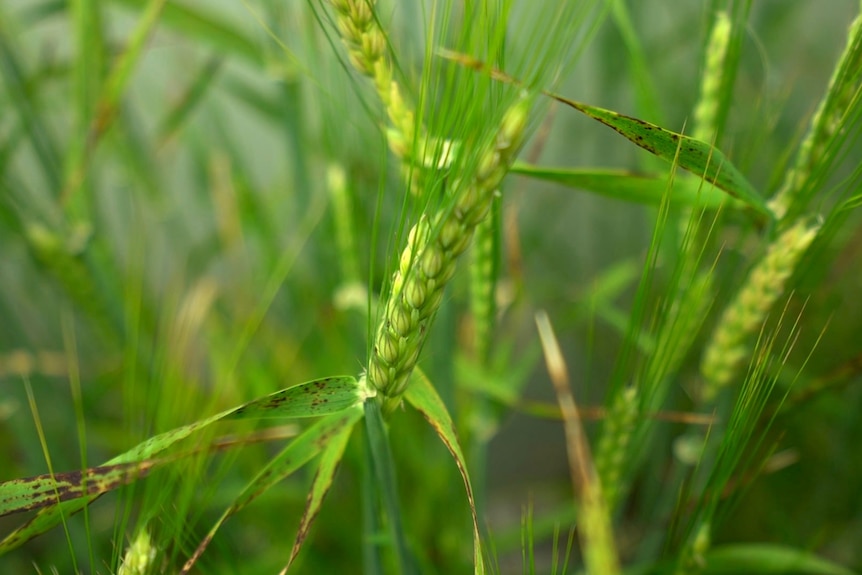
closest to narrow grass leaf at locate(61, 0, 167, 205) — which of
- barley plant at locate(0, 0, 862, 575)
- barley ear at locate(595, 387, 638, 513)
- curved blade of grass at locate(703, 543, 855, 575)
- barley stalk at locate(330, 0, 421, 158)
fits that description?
barley plant at locate(0, 0, 862, 575)

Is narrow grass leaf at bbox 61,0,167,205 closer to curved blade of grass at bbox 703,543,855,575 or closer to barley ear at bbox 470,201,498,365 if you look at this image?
barley ear at bbox 470,201,498,365

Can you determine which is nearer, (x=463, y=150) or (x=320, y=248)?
(x=463, y=150)

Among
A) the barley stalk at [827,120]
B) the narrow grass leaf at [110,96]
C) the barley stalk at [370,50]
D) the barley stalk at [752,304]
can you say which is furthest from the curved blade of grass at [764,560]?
the narrow grass leaf at [110,96]

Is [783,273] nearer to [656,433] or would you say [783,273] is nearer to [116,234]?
[656,433]

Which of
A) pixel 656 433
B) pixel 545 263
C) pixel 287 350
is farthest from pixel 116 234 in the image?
pixel 656 433

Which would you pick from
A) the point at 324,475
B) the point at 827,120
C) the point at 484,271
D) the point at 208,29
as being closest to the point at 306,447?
the point at 324,475

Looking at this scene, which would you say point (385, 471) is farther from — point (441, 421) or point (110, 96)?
point (110, 96)
